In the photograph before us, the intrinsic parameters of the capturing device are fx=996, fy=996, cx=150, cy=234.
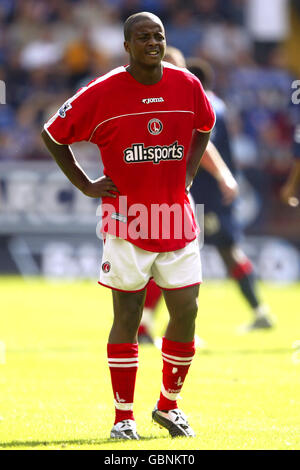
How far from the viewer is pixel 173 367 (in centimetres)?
518

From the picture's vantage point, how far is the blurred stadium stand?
51.7ft

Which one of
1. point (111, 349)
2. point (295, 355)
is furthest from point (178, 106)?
point (295, 355)

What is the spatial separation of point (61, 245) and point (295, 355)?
27.3 feet

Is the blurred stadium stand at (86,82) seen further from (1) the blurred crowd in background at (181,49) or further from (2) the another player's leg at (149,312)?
(2) the another player's leg at (149,312)

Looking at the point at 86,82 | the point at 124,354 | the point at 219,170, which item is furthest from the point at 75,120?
the point at 86,82

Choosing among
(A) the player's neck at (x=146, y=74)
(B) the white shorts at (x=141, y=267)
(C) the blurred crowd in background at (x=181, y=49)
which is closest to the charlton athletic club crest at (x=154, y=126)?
(A) the player's neck at (x=146, y=74)

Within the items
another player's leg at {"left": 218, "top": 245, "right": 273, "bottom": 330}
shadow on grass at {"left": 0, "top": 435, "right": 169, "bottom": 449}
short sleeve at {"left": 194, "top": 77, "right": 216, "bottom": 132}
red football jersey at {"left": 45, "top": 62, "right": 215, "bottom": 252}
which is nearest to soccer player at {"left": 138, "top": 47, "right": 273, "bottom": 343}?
another player's leg at {"left": 218, "top": 245, "right": 273, "bottom": 330}

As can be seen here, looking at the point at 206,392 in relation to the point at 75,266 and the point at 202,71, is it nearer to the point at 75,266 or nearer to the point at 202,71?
the point at 202,71

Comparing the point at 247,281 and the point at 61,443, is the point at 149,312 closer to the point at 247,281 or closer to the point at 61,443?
the point at 247,281

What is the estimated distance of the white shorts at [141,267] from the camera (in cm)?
502

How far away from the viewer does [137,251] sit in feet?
16.6

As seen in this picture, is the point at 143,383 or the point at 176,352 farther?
the point at 143,383

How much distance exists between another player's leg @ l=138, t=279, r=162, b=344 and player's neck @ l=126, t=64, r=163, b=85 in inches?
145

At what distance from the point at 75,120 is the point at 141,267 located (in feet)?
2.65
